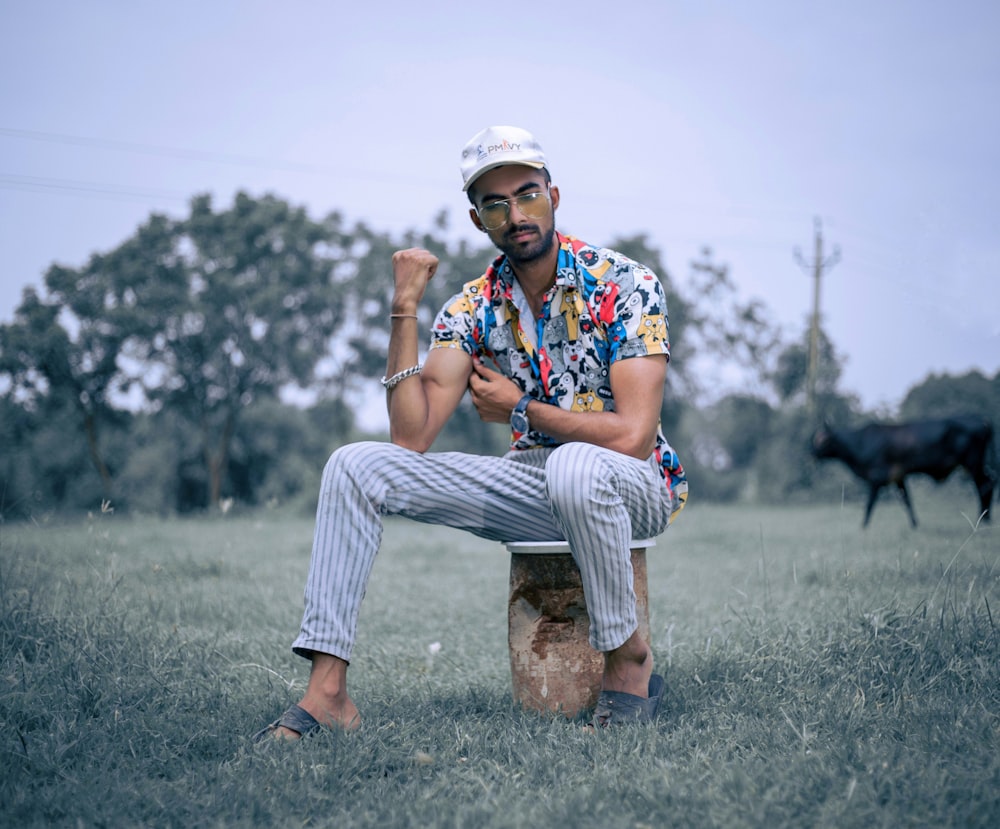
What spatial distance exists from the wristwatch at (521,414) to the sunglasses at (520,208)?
59 cm

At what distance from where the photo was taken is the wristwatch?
9.83 ft

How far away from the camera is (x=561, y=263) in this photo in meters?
3.11

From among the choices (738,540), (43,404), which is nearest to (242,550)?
(738,540)

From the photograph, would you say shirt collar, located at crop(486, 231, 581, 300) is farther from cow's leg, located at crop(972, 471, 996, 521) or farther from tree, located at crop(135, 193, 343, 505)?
tree, located at crop(135, 193, 343, 505)

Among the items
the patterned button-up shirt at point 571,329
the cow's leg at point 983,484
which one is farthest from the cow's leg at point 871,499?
the patterned button-up shirt at point 571,329

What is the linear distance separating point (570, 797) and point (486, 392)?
1.36 meters

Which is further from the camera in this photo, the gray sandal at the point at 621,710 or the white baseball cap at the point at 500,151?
the white baseball cap at the point at 500,151

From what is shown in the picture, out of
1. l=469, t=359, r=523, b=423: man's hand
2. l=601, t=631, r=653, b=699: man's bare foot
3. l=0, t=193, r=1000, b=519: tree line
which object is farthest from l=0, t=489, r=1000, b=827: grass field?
l=0, t=193, r=1000, b=519: tree line

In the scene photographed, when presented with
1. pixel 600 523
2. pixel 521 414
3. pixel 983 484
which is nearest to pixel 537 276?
pixel 521 414

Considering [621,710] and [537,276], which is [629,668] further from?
[537,276]

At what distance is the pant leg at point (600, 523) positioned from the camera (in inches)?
102

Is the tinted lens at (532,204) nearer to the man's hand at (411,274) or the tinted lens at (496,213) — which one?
the tinted lens at (496,213)

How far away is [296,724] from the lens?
8.50 feet

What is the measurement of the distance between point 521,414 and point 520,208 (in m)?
0.69
